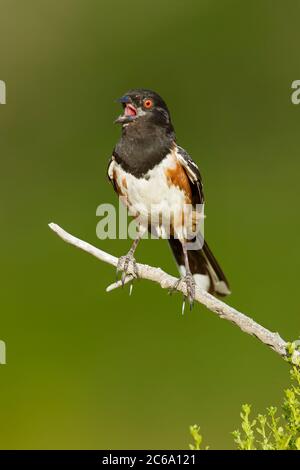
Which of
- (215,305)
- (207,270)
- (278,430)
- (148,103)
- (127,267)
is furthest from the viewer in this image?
(207,270)

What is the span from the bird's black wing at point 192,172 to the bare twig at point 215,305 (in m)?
0.55

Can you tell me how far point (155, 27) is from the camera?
8266 millimetres

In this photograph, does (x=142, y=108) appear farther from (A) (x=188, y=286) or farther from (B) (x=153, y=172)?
(A) (x=188, y=286)

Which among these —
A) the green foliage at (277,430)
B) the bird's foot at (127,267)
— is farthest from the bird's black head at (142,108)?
the green foliage at (277,430)

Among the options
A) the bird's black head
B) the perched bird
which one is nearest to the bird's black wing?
the perched bird

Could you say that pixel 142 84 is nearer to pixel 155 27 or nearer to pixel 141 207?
pixel 155 27

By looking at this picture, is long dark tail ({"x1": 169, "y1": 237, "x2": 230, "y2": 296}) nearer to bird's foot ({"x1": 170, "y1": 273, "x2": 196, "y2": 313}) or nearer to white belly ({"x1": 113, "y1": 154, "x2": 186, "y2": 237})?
white belly ({"x1": 113, "y1": 154, "x2": 186, "y2": 237})

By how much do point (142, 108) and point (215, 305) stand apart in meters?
0.94

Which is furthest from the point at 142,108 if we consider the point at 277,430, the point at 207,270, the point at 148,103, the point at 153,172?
the point at 277,430

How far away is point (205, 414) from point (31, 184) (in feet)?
8.43

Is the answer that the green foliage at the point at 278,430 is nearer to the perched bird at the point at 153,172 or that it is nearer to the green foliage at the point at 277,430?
the green foliage at the point at 277,430

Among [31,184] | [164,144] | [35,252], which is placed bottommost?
[164,144]

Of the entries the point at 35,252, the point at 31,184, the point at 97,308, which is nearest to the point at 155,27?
the point at 31,184

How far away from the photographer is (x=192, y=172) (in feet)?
11.5
